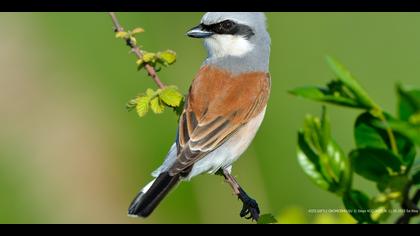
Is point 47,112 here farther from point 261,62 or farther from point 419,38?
point 419,38

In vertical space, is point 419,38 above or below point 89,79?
below

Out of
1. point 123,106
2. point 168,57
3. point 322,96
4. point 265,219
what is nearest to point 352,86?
point 322,96

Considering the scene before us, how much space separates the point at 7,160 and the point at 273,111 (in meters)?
2.13

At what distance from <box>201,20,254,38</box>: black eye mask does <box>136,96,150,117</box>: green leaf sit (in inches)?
42.2

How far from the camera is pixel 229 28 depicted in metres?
3.59

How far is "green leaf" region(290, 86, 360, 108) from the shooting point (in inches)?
45.0

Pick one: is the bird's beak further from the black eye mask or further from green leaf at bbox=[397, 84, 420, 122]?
green leaf at bbox=[397, 84, 420, 122]

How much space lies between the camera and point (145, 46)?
5004 millimetres

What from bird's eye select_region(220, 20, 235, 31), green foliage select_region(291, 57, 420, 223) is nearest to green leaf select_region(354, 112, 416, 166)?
green foliage select_region(291, 57, 420, 223)

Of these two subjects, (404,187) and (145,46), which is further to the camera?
(145,46)

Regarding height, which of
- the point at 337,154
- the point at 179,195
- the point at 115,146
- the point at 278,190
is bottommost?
the point at 278,190

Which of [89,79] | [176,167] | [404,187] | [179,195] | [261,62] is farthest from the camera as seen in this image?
[89,79]

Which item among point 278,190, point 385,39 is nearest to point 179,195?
point 278,190

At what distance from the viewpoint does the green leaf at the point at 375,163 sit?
1.18 metres
